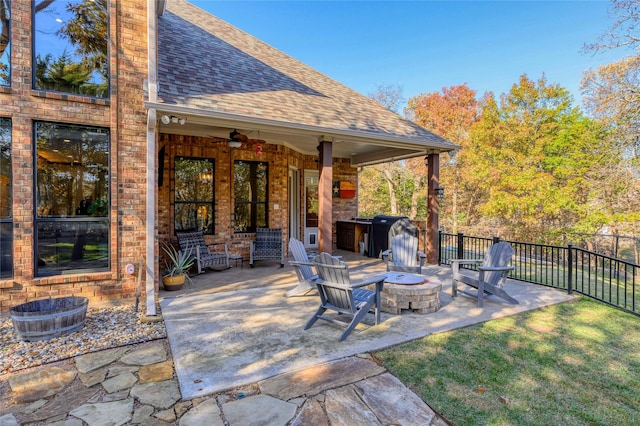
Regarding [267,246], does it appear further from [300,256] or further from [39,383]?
[39,383]

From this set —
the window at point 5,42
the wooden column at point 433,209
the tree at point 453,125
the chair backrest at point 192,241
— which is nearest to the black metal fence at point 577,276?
the wooden column at point 433,209

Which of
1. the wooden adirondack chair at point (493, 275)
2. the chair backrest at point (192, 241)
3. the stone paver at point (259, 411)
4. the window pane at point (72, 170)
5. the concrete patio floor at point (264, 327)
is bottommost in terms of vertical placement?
the stone paver at point (259, 411)

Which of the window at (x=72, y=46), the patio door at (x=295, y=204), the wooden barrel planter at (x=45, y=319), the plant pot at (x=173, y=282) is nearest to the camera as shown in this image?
the wooden barrel planter at (x=45, y=319)

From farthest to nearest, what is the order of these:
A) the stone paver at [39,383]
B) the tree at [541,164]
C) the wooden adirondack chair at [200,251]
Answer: the tree at [541,164] → the wooden adirondack chair at [200,251] → the stone paver at [39,383]

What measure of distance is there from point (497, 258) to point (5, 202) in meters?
7.14

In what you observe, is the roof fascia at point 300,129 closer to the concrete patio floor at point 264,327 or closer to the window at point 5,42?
the window at point 5,42

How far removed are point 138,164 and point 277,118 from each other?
2314 millimetres

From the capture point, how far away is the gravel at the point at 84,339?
10.5 ft

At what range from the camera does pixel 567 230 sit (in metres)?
11.2

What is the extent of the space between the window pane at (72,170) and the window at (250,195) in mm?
3479

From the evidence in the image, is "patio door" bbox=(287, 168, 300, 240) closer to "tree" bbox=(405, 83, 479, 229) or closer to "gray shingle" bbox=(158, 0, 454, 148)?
"gray shingle" bbox=(158, 0, 454, 148)

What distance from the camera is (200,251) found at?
22.6 feet

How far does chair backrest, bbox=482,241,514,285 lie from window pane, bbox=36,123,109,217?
592 cm

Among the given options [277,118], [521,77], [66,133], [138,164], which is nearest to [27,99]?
[66,133]
